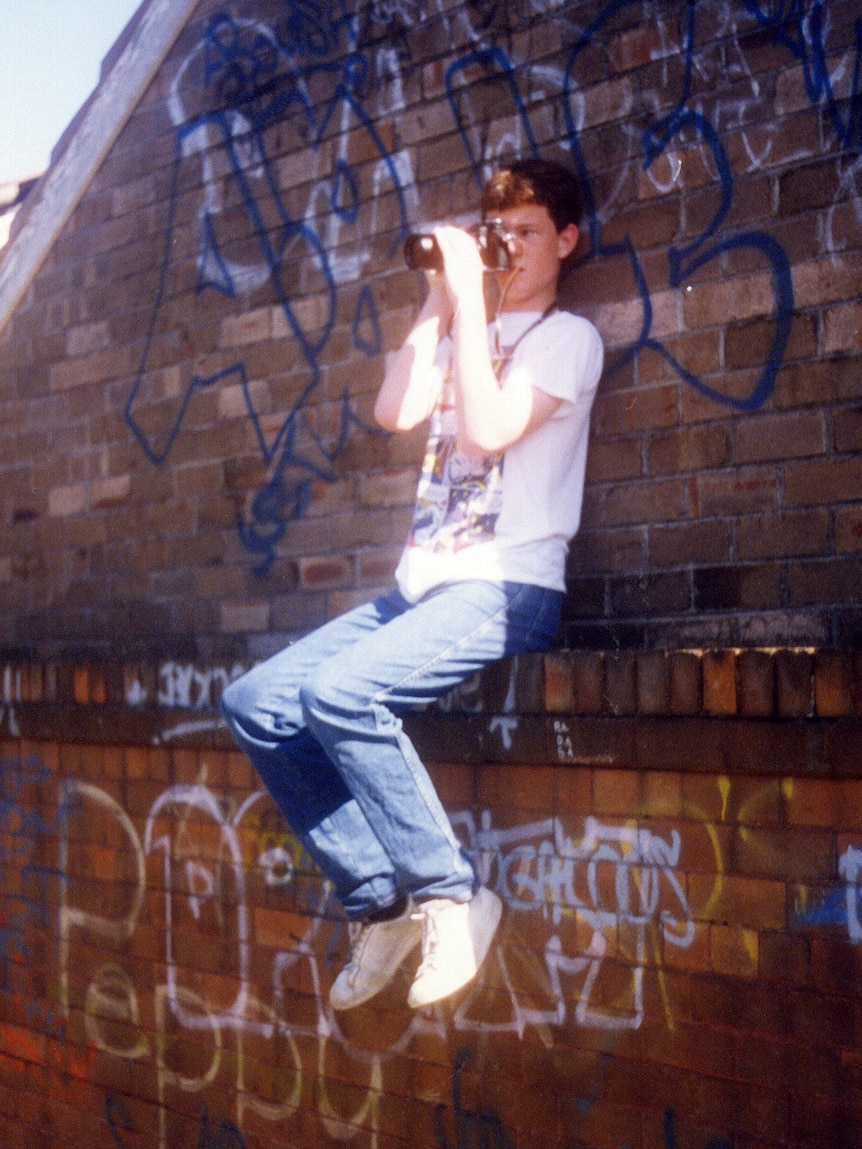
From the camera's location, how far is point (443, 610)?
105 inches

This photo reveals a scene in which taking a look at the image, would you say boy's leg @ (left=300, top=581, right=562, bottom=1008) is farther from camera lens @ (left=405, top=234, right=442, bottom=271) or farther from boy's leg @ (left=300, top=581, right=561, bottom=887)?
camera lens @ (left=405, top=234, right=442, bottom=271)

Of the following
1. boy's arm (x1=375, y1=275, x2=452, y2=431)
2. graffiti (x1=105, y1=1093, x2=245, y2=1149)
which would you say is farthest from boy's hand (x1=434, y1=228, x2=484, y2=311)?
graffiti (x1=105, y1=1093, x2=245, y2=1149)

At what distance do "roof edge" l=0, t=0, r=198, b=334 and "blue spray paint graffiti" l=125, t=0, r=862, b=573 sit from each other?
0.55 ft

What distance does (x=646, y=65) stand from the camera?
3.04 meters

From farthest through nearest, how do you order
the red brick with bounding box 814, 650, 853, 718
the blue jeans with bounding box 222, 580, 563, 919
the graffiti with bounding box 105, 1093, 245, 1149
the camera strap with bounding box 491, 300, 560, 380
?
the graffiti with bounding box 105, 1093, 245, 1149 → the camera strap with bounding box 491, 300, 560, 380 → the blue jeans with bounding box 222, 580, 563, 919 → the red brick with bounding box 814, 650, 853, 718

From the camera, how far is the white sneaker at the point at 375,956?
2.76 m

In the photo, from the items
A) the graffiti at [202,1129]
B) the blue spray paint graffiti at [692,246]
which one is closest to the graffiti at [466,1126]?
the graffiti at [202,1129]

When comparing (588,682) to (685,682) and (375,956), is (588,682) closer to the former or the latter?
(685,682)

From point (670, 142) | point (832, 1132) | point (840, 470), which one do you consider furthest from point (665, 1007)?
point (670, 142)

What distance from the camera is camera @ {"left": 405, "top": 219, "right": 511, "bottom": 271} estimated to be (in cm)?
289

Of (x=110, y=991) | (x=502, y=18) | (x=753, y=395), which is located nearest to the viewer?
(x=753, y=395)

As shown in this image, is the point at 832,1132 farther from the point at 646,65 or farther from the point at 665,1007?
the point at 646,65

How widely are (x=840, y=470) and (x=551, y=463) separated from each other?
0.64 metres

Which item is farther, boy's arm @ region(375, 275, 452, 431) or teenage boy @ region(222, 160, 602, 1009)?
boy's arm @ region(375, 275, 452, 431)
